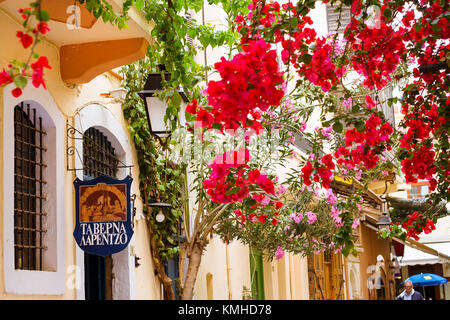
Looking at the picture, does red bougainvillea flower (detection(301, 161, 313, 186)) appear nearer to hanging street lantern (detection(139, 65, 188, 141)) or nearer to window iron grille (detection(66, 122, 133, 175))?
hanging street lantern (detection(139, 65, 188, 141))

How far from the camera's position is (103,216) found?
7.46m

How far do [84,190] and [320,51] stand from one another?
2.74m

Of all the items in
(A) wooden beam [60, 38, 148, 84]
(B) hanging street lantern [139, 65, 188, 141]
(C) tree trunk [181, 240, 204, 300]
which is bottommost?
(C) tree trunk [181, 240, 204, 300]

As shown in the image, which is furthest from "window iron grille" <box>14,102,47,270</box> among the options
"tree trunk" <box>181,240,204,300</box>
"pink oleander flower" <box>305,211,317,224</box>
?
"pink oleander flower" <box>305,211,317,224</box>

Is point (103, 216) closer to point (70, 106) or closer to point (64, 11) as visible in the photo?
point (70, 106)

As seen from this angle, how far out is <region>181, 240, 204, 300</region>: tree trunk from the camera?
980cm

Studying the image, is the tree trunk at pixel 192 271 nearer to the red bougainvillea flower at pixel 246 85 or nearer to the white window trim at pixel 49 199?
the white window trim at pixel 49 199

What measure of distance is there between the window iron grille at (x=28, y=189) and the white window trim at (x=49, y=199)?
12 cm

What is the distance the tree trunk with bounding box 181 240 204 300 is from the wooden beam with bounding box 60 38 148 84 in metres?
2.93

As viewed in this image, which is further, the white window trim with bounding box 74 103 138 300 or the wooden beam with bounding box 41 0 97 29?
the white window trim with bounding box 74 103 138 300

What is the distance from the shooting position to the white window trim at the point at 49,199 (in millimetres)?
6672

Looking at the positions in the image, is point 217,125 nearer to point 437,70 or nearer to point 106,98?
point 437,70

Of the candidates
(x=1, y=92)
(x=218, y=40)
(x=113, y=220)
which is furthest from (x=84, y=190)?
(x=218, y=40)

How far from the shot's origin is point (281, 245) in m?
13.0
